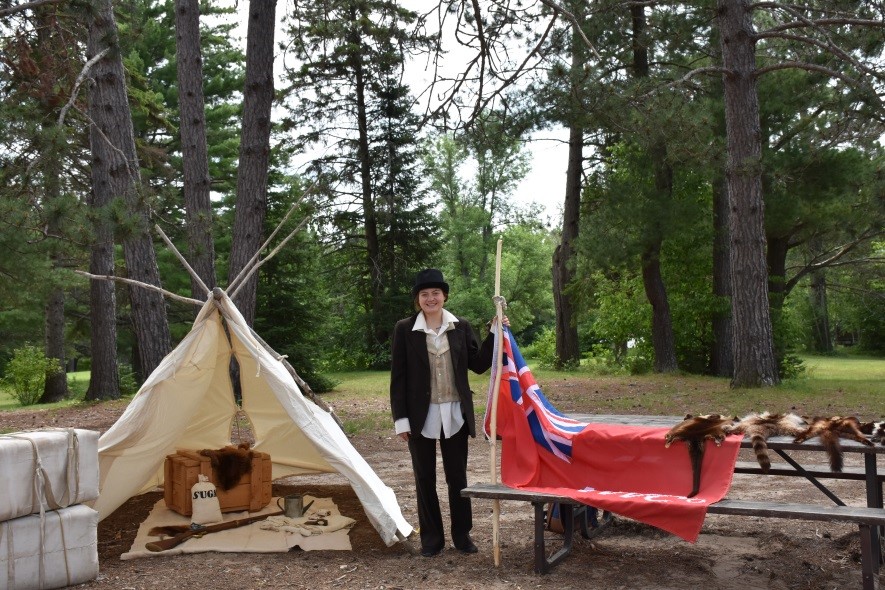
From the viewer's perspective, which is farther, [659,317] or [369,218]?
[369,218]

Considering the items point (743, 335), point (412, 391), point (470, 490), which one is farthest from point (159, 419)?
point (743, 335)

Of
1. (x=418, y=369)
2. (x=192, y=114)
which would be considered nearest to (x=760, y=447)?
(x=418, y=369)

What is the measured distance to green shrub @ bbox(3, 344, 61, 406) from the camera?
20.1m

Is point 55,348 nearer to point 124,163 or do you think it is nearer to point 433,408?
point 124,163

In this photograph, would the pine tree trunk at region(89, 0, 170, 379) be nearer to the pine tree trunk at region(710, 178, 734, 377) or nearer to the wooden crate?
the wooden crate

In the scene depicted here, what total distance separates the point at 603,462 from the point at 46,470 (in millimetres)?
3054

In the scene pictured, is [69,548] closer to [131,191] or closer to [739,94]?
[131,191]

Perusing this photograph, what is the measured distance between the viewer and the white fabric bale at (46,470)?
4.40 meters

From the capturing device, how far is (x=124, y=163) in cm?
1067

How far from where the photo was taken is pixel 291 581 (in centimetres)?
477

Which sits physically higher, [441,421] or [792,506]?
[441,421]

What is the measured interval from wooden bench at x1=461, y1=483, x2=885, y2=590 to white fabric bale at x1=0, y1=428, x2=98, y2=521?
6.94 ft

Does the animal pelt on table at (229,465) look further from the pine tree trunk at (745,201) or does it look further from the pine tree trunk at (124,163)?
the pine tree trunk at (745,201)

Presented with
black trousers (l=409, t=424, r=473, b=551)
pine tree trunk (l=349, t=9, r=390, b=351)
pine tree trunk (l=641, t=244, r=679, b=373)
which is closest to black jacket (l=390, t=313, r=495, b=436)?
black trousers (l=409, t=424, r=473, b=551)
